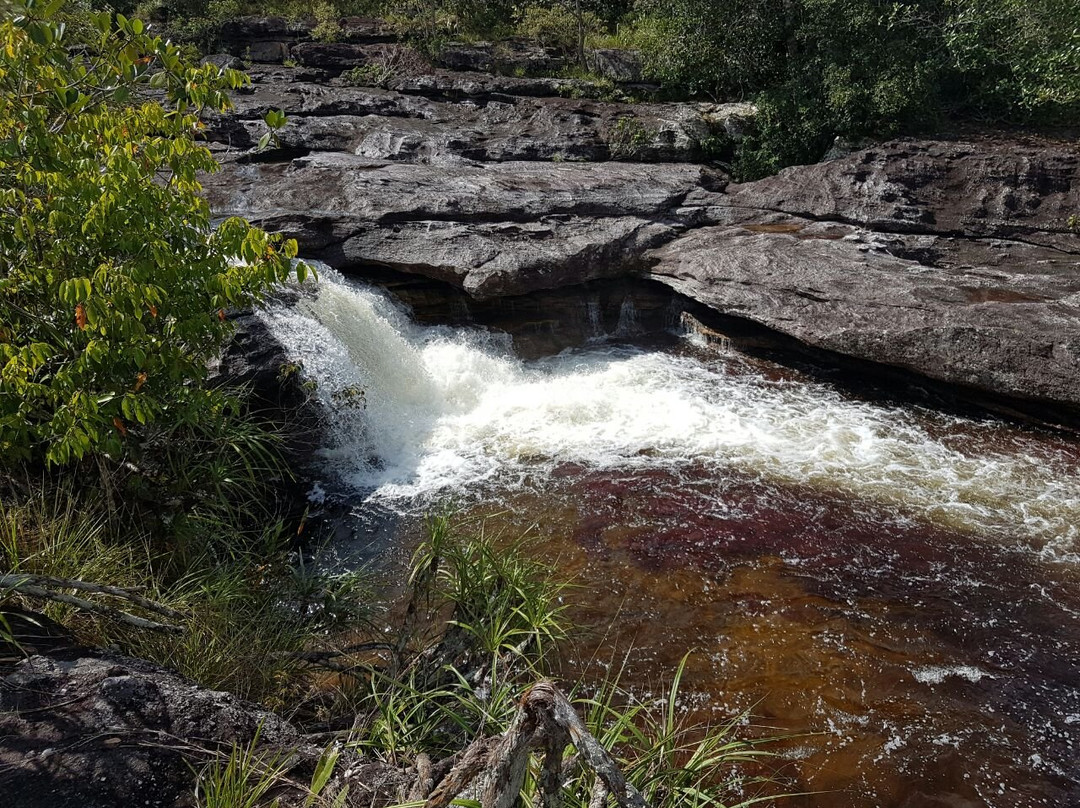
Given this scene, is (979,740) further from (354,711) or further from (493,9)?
(493,9)

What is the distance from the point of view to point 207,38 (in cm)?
1554

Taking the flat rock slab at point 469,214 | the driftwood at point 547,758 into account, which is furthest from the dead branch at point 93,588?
the flat rock slab at point 469,214

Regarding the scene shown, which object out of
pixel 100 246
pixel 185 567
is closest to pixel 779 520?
pixel 185 567

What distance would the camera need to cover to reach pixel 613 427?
25.5 ft

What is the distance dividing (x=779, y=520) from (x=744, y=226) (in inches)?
241

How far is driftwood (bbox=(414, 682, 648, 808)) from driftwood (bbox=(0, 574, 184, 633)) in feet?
5.56

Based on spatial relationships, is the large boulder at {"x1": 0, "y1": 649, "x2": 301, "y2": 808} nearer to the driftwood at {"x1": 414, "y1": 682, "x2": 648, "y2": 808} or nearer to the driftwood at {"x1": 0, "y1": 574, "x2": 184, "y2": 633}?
the driftwood at {"x1": 0, "y1": 574, "x2": 184, "y2": 633}

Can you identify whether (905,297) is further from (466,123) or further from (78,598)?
(466,123)

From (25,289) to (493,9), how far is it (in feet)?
56.3

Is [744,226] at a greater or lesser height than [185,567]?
greater

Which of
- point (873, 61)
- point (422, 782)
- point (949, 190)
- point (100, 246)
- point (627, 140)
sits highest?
point (873, 61)

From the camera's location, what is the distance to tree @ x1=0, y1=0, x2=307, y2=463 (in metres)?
2.91

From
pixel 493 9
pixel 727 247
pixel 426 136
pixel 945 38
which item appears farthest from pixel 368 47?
pixel 945 38

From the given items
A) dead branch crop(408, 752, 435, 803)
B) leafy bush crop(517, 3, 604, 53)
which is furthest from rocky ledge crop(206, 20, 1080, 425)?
dead branch crop(408, 752, 435, 803)
